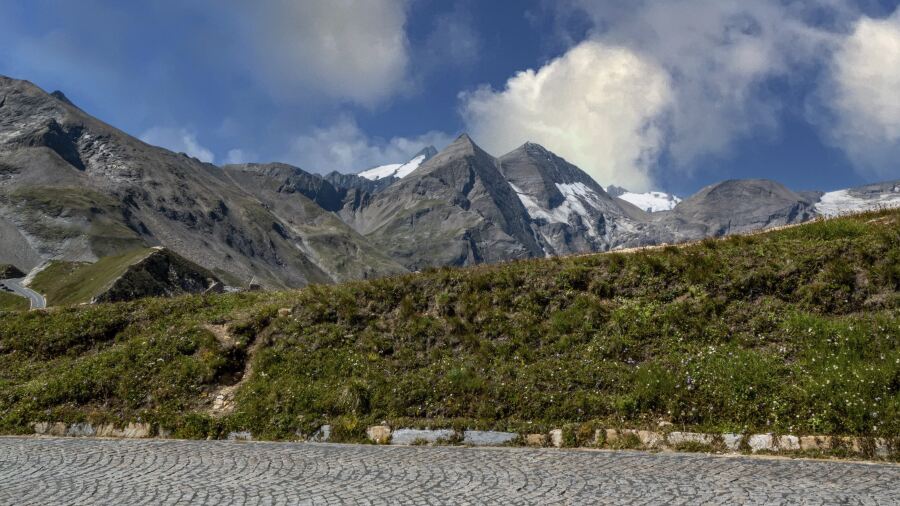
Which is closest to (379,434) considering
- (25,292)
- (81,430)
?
(81,430)

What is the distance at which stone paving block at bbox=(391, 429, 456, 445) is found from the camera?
16.9 meters

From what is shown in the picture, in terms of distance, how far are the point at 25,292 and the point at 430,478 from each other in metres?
200

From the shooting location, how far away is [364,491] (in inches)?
474

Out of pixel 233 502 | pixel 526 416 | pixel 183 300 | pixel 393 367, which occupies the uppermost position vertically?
pixel 183 300

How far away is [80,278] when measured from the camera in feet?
507

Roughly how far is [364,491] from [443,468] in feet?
7.67

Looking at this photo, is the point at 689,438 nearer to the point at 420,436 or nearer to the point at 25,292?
the point at 420,436

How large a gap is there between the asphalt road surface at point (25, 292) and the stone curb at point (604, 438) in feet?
493

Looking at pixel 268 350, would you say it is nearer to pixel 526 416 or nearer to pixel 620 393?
pixel 526 416

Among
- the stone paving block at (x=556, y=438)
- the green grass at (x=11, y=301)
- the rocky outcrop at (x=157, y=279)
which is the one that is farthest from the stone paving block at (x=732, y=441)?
the green grass at (x=11, y=301)

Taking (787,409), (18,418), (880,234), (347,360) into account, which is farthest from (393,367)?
(880,234)

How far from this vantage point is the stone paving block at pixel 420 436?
1686 centimetres

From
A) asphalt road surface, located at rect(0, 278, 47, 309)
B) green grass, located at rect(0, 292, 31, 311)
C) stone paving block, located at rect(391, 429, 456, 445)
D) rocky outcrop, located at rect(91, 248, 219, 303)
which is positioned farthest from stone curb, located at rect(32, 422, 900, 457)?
green grass, located at rect(0, 292, 31, 311)

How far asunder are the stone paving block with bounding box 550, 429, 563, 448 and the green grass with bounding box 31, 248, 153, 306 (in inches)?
4714
